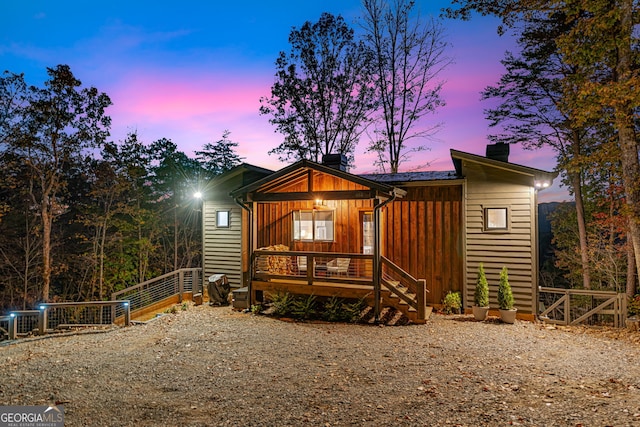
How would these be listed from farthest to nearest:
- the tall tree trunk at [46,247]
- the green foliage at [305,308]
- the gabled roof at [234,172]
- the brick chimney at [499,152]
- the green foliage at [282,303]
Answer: the tall tree trunk at [46,247], the gabled roof at [234,172], the brick chimney at [499,152], the green foliage at [282,303], the green foliage at [305,308]

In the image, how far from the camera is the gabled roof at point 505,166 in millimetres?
8961

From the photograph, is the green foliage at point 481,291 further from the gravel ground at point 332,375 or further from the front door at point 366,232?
the front door at point 366,232

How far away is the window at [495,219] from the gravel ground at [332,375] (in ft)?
8.61

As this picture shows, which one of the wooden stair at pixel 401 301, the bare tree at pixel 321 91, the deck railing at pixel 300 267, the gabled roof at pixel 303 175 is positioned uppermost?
the bare tree at pixel 321 91

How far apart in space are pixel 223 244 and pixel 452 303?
300 inches

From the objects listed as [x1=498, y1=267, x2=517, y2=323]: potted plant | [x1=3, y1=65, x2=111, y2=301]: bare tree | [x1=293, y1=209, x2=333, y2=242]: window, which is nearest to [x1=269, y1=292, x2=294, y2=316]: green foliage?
[x1=293, y1=209, x2=333, y2=242]: window

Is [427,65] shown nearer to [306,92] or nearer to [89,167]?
[306,92]

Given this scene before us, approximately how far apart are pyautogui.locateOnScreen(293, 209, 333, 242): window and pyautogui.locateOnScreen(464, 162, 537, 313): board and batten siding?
398 cm

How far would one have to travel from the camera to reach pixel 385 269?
1086 centimetres

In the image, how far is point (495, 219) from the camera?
383 inches

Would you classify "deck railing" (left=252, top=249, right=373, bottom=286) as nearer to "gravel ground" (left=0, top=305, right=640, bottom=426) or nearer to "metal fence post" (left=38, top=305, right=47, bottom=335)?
"gravel ground" (left=0, top=305, right=640, bottom=426)

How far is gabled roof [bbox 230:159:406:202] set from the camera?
350 inches

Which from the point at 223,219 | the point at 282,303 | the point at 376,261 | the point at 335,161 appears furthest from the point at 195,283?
the point at 376,261

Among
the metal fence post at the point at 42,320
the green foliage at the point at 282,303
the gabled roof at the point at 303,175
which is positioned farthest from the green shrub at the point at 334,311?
the metal fence post at the point at 42,320
